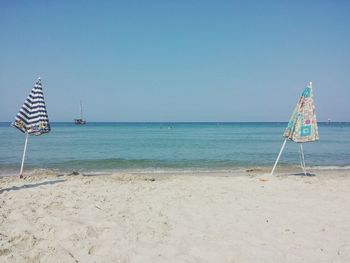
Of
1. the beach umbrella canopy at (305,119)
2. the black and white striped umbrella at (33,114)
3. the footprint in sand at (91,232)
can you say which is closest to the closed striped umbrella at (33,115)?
the black and white striped umbrella at (33,114)

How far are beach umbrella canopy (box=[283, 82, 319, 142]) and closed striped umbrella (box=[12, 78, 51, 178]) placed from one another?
26.6 feet

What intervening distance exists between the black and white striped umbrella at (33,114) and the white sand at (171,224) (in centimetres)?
221

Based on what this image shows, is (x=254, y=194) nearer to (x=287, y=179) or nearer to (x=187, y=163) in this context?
(x=287, y=179)

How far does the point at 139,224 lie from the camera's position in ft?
18.6

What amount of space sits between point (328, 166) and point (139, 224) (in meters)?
13.8

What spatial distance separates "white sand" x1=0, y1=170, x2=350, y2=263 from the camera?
4.57 meters

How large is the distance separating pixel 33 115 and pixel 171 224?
6618 mm

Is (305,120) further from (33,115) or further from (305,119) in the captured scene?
(33,115)

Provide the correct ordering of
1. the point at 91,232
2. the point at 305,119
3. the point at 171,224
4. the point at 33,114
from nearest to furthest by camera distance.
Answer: the point at 91,232 < the point at 171,224 < the point at 33,114 < the point at 305,119

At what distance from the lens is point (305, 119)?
1127 cm

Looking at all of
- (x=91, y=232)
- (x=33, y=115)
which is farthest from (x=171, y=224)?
(x=33, y=115)

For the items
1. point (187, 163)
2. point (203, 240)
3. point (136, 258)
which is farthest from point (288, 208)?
point (187, 163)

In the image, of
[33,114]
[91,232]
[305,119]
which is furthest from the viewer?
[305,119]

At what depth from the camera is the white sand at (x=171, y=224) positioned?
457 centimetres
